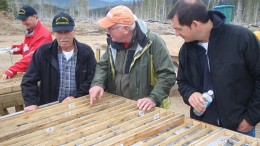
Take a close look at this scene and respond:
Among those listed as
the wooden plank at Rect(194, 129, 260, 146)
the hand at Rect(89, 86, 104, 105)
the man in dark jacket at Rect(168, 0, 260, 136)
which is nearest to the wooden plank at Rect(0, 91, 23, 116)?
the hand at Rect(89, 86, 104, 105)

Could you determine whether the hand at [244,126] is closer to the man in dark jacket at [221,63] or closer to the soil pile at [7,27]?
the man in dark jacket at [221,63]

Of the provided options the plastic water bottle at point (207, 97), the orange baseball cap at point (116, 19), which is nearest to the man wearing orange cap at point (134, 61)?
the orange baseball cap at point (116, 19)

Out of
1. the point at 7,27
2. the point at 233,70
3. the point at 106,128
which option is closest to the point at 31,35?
the point at 106,128

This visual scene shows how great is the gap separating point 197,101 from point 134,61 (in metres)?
1.01

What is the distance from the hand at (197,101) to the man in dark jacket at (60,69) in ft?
5.24

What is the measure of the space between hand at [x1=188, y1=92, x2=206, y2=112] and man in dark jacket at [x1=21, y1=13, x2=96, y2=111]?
1.60 metres

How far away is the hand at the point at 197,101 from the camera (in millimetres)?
2814

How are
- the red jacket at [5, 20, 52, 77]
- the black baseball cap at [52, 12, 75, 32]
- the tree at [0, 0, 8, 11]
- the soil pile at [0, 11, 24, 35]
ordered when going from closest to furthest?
the black baseball cap at [52, 12, 75, 32], the red jacket at [5, 20, 52, 77], the soil pile at [0, 11, 24, 35], the tree at [0, 0, 8, 11]

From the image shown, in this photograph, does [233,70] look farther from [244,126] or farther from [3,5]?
[3,5]

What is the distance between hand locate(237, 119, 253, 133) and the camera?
2.89 meters

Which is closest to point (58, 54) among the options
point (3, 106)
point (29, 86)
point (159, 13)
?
point (29, 86)

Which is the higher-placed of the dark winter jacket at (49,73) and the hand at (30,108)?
the dark winter jacket at (49,73)

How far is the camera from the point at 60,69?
3953 mm

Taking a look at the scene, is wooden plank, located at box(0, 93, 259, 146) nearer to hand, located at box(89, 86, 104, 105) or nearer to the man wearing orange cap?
hand, located at box(89, 86, 104, 105)
